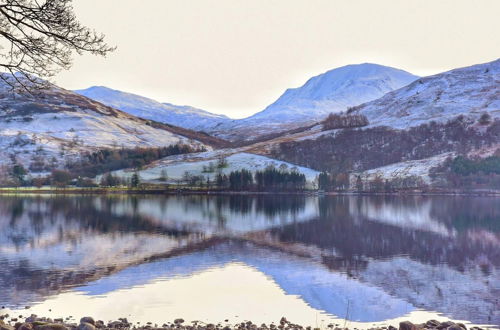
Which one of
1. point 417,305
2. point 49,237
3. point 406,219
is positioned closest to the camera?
point 417,305

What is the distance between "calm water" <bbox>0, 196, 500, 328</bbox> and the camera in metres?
31.2

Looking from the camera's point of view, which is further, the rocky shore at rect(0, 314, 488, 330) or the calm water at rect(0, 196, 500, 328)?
the calm water at rect(0, 196, 500, 328)

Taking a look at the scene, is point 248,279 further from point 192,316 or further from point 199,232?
point 199,232

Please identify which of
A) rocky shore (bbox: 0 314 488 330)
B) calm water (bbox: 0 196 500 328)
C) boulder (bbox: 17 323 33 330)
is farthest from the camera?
calm water (bbox: 0 196 500 328)

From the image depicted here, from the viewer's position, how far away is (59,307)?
101 ft

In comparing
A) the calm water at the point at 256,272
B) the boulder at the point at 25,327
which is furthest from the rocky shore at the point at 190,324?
the calm water at the point at 256,272

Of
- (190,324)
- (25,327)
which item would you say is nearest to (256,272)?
(190,324)

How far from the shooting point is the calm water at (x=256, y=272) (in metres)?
31.2

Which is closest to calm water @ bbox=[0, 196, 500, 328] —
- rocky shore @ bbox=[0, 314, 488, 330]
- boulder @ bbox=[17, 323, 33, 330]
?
rocky shore @ bbox=[0, 314, 488, 330]

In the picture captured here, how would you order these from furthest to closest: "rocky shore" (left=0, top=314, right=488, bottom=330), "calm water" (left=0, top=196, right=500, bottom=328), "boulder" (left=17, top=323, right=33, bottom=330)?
1. "calm water" (left=0, top=196, right=500, bottom=328)
2. "rocky shore" (left=0, top=314, right=488, bottom=330)
3. "boulder" (left=17, top=323, right=33, bottom=330)

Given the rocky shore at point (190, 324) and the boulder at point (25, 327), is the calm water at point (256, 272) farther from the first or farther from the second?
the boulder at point (25, 327)

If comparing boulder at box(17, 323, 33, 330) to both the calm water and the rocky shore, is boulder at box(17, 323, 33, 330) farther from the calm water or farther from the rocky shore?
the calm water

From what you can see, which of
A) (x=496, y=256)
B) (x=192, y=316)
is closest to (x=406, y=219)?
(x=496, y=256)

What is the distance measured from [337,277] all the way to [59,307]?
770 inches
